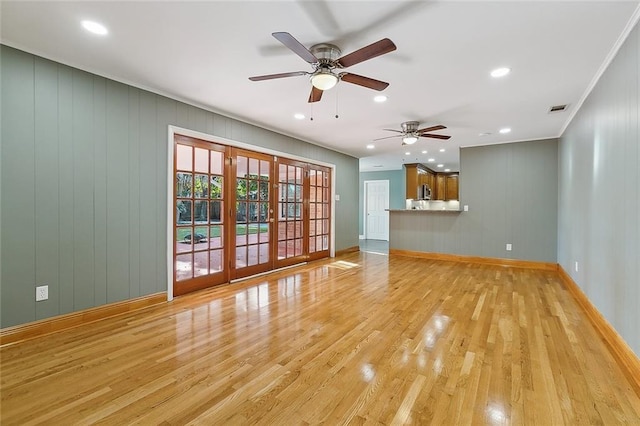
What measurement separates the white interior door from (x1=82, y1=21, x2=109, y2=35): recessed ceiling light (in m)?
8.89

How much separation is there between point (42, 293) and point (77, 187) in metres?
1.01

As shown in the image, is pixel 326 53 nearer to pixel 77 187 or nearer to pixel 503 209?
pixel 77 187

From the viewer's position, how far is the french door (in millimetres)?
3861

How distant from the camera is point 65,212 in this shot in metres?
2.80

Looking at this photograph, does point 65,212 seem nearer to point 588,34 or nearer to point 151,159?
point 151,159

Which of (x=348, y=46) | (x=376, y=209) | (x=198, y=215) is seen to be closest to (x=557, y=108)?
(x=348, y=46)

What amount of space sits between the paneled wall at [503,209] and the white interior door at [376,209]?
3.31m

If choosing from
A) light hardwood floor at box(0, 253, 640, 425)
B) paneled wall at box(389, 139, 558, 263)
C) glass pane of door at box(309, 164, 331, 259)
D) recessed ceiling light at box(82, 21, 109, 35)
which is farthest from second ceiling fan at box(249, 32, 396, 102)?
paneled wall at box(389, 139, 558, 263)

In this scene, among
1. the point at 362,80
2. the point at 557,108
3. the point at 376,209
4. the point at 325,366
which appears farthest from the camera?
the point at 376,209

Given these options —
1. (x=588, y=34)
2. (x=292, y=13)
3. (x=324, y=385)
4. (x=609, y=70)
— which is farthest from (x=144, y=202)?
(x=609, y=70)

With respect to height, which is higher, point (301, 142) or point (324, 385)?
point (301, 142)

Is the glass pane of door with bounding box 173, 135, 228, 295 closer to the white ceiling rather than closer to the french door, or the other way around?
the french door

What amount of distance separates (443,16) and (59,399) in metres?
3.49

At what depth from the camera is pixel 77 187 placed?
9.46ft
